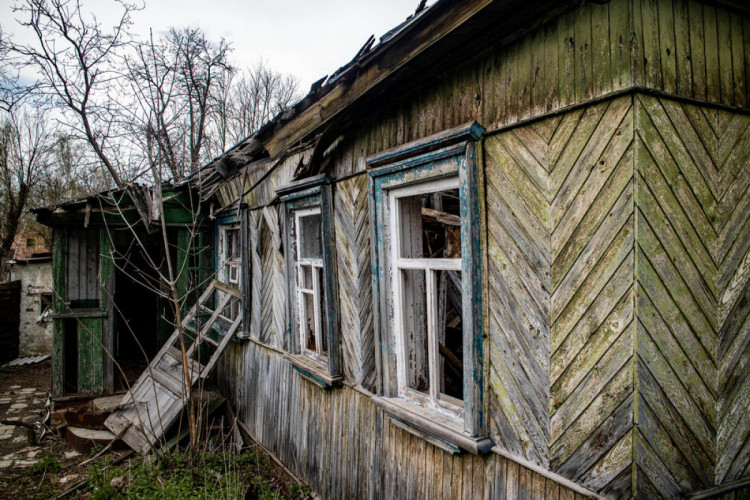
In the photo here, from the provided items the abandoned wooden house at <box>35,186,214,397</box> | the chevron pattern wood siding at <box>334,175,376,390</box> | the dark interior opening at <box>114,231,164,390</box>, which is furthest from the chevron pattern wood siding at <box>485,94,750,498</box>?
the dark interior opening at <box>114,231,164,390</box>

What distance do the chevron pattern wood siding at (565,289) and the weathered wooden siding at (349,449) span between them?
271mm

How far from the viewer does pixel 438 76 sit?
268 centimetres

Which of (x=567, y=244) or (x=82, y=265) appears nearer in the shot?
(x=567, y=244)

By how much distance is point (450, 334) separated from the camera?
5266 millimetres

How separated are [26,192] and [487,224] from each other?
22.3m

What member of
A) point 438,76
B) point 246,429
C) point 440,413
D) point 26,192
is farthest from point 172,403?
point 26,192

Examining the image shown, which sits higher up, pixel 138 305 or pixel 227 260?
pixel 227 260

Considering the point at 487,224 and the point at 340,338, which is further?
the point at 340,338

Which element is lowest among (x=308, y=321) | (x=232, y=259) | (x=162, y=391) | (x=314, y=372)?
(x=162, y=391)

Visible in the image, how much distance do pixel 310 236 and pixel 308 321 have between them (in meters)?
0.95

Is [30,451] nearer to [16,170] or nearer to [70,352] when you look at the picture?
[70,352]

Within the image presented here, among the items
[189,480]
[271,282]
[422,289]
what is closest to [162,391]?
[189,480]

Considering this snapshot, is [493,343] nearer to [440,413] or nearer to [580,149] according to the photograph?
[440,413]

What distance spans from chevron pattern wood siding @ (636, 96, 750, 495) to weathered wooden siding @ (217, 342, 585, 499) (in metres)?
0.56
